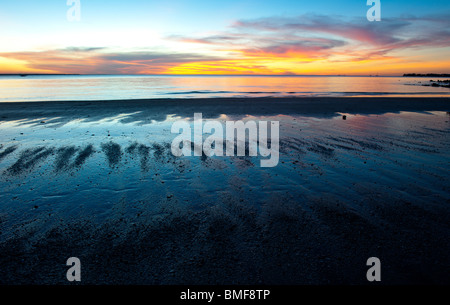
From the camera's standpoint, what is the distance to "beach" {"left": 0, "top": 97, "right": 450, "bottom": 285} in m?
3.59

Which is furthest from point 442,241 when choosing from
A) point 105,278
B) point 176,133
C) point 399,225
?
point 176,133

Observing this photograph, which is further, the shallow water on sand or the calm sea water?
the calm sea water

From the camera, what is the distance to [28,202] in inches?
219

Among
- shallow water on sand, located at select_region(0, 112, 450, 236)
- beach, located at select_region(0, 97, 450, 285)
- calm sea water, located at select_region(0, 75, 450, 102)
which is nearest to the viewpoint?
beach, located at select_region(0, 97, 450, 285)

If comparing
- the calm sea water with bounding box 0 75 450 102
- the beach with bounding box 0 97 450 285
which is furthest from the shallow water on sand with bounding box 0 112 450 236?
the calm sea water with bounding box 0 75 450 102

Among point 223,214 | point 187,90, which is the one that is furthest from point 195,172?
point 187,90

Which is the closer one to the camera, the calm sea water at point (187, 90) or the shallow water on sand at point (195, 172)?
the shallow water on sand at point (195, 172)

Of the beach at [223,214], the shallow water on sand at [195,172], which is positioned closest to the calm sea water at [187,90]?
the shallow water on sand at [195,172]

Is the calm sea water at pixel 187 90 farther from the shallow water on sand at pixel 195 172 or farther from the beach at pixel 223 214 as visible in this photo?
the beach at pixel 223 214

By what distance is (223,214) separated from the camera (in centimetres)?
507

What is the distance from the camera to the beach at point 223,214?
Answer: 141 inches

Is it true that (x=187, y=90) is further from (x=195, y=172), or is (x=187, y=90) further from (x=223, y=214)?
(x=223, y=214)

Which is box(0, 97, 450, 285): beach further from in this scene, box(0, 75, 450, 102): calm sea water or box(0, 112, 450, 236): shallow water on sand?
box(0, 75, 450, 102): calm sea water
